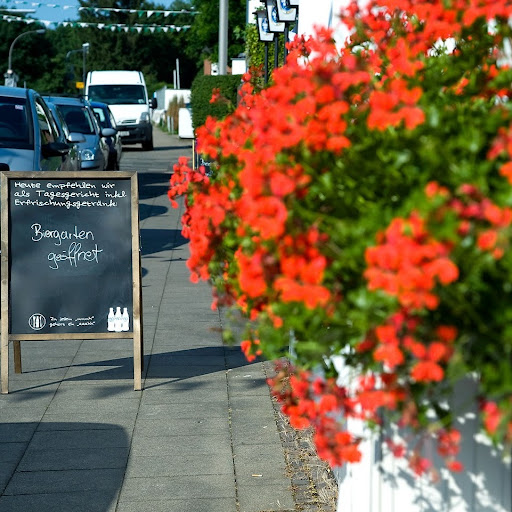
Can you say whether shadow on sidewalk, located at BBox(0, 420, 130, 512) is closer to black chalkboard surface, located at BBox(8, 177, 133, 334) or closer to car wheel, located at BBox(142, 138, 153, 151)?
black chalkboard surface, located at BBox(8, 177, 133, 334)

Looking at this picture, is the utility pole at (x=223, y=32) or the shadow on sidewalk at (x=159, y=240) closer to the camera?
the shadow on sidewalk at (x=159, y=240)

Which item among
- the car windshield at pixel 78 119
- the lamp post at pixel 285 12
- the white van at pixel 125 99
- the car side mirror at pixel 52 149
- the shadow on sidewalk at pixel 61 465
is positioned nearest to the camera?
the shadow on sidewalk at pixel 61 465

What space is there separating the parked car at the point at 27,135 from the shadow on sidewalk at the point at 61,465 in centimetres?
528

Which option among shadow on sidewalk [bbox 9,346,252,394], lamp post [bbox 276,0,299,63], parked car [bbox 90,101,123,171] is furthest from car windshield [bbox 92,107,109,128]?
shadow on sidewalk [bbox 9,346,252,394]

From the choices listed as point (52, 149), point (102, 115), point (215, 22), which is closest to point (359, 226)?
point (52, 149)

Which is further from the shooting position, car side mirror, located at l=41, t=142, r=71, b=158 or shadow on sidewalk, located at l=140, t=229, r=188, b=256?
shadow on sidewalk, located at l=140, t=229, r=188, b=256

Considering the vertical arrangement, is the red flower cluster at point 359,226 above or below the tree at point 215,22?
below

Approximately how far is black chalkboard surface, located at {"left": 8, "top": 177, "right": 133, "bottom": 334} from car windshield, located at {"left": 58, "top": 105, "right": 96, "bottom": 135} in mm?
14671

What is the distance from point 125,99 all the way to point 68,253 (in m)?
30.6

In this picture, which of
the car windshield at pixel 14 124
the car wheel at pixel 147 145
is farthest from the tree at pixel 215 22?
the car windshield at pixel 14 124

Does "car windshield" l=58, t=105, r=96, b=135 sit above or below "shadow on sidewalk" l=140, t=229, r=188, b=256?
above

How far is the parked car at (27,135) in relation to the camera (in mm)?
11180

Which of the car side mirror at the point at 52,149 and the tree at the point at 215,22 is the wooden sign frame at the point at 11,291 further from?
the tree at the point at 215,22

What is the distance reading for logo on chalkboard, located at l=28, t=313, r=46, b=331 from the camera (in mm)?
6941
